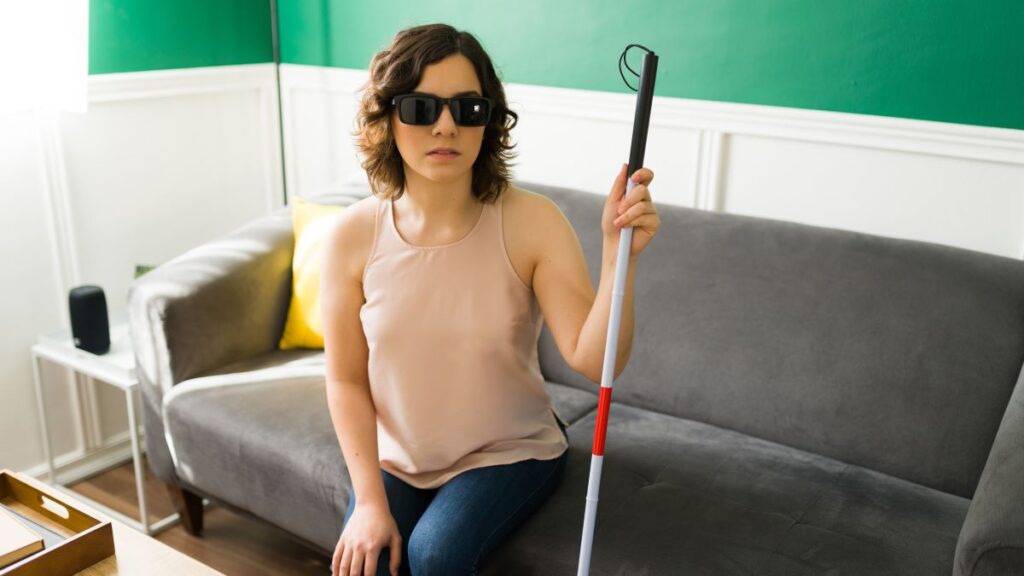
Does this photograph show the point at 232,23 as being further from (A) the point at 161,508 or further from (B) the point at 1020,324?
(B) the point at 1020,324

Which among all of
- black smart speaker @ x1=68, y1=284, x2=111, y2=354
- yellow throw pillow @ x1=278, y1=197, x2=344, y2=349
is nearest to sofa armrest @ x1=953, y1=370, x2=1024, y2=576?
yellow throw pillow @ x1=278, y1=197, x2=344, y2=349

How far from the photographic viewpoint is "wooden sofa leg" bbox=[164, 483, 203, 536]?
7.68 feet

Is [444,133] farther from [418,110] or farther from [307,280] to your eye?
[307,280]

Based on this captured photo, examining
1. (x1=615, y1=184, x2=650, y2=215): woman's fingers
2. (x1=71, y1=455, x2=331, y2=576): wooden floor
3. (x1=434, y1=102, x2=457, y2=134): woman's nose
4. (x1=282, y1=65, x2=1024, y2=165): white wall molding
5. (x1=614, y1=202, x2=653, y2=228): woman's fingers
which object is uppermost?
(x1=434, y1=102, x2=457, y2=134): woman's nose

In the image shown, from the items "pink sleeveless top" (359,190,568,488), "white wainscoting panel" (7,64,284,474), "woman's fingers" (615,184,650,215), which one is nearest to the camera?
"woman's fingers" (615,184,650,215)

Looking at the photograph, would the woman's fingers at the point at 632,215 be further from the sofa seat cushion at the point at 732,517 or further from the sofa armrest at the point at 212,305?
the sofa armrest at the point at 212,305

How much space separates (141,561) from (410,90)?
0.85m

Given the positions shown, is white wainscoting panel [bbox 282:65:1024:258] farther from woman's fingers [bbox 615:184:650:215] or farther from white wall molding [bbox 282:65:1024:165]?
woman's fingers [bbox 615:184:650:215]

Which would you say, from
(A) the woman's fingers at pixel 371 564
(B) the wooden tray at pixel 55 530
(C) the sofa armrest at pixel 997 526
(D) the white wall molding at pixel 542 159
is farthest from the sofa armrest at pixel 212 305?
(C) the sofa armrest at pixel 997 526

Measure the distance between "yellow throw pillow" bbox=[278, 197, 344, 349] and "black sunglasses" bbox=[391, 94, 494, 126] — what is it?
3.14 feet

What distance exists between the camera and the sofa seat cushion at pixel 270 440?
1.89 metres

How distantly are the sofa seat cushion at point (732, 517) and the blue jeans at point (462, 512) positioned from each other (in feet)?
0.20

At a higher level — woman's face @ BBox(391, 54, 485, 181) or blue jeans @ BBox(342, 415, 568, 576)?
woman's face @ BBox(391, 54, 485, 181)

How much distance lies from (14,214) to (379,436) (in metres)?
1.40
